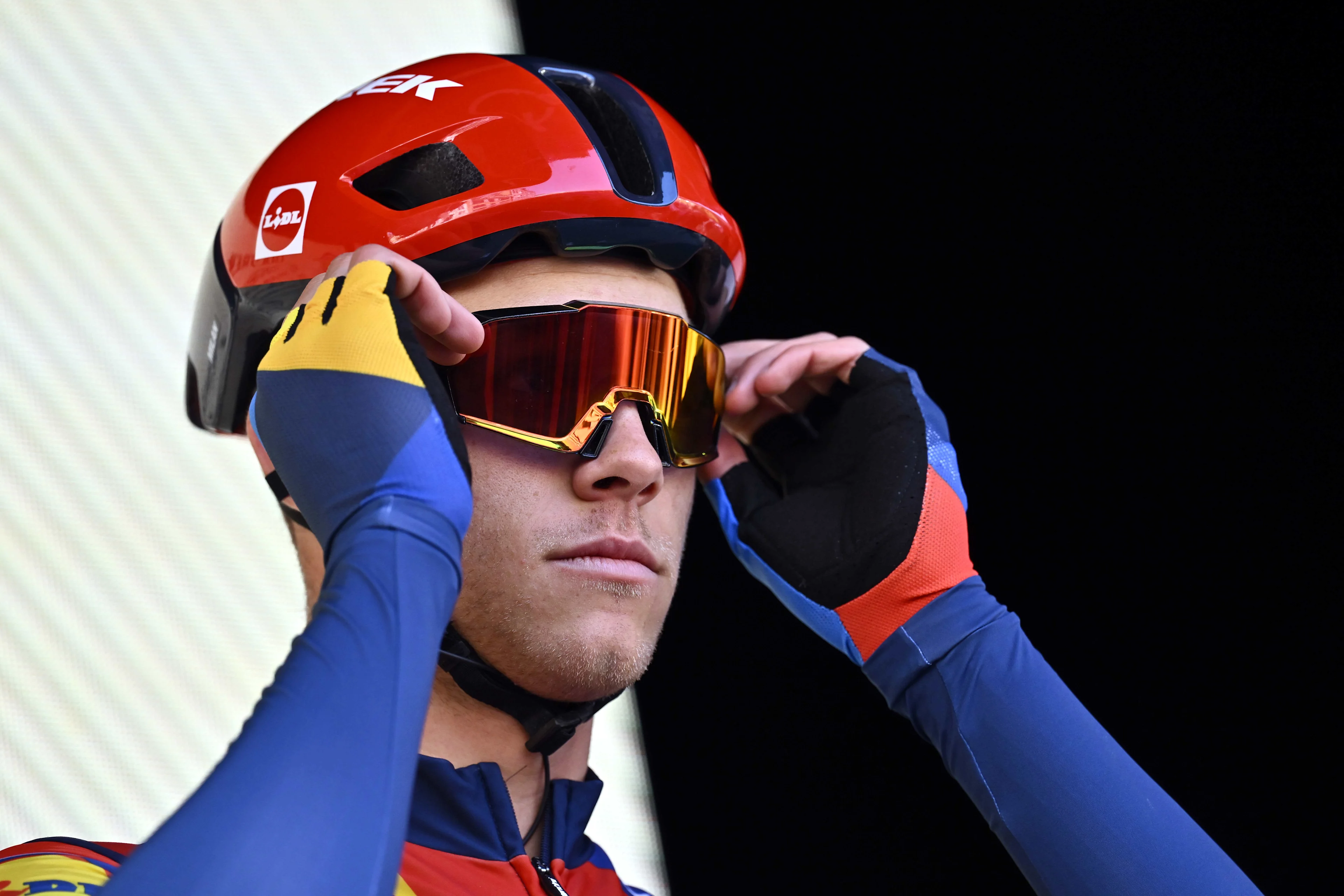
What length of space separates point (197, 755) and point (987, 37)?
195 cm

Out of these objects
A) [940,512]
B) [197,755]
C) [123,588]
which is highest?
[940,512]

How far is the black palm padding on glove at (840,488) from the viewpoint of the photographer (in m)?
1.65

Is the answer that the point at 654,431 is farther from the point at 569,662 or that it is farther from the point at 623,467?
the point at 569,662

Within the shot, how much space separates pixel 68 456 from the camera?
6.72ft

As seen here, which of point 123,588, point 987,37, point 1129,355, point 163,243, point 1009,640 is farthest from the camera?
point 163,243

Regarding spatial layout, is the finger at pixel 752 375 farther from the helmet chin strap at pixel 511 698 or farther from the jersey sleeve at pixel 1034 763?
the helmet chin strap at pixel 511 698

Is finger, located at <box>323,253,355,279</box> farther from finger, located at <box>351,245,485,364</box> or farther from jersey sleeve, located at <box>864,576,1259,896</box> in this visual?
jersey sleeve, located at <box>864,576,1259,896</box>

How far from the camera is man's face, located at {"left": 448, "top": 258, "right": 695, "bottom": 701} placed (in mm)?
1358

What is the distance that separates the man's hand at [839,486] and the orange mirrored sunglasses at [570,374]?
0.34m

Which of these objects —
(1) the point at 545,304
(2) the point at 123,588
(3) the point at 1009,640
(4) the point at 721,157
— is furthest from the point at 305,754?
(4) the point at 721,157

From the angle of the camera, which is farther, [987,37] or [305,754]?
[987,37]

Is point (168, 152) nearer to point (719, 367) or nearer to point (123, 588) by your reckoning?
point (123, 588)

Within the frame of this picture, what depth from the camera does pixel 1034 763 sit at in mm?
1436

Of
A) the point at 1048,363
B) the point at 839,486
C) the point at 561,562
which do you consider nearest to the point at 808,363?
the point at 839,486
